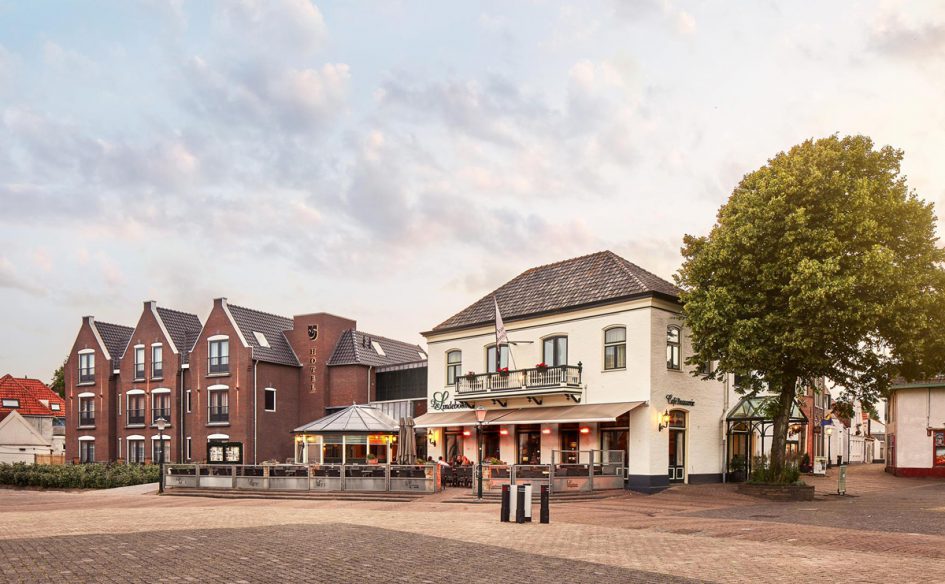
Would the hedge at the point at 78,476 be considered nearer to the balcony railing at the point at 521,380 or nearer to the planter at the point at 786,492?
the balcony railing at the point at 521,380

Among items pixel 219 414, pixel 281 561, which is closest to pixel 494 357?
pixel 219 414

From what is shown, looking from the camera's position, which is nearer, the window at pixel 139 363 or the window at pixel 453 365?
the window at pixel 453 365

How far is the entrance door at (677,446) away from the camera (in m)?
32.9

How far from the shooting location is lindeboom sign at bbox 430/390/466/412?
39.6 m

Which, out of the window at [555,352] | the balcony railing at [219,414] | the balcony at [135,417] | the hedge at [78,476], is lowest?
the hedge at [78,476]

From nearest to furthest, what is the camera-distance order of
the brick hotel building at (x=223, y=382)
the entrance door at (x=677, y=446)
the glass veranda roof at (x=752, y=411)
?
the entrance door at (x=677, y=446) < the glass veranda roof at (x=752, y=411) < the brick hotel building at (x=223, y=382)

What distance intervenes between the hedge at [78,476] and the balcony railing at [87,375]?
18.9m

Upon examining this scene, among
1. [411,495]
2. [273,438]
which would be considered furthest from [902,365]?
[273,438]

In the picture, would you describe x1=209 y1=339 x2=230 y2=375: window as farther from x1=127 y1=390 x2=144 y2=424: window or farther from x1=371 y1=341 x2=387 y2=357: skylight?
x1=371 y1=341 x2=387 y2=357: skylight

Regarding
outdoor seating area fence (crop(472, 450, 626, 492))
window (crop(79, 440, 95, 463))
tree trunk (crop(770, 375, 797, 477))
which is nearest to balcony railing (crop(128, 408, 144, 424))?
window (crop(79, 440, 95, 463))

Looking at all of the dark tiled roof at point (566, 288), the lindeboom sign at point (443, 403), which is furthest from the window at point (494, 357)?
the lindeboom sign at point (443, 403)

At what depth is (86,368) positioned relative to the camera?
6206 cm

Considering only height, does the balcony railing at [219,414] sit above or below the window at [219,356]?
below

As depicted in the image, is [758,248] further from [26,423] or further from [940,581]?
[26,423]
